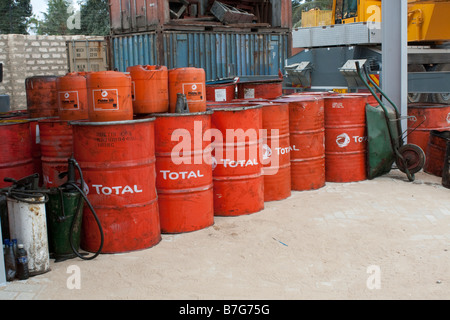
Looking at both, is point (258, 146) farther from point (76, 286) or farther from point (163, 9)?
point (163, 9)

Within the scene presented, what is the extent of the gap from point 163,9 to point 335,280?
8.84 metres

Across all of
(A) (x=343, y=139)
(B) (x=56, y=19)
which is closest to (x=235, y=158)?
(A) (x=343, y=139)

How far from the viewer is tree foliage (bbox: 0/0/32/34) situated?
88.7 feet

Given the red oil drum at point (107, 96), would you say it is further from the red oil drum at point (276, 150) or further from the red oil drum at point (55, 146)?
the red oil drum at point (276, 150)

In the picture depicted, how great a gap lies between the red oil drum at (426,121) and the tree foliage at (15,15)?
76.5 ft

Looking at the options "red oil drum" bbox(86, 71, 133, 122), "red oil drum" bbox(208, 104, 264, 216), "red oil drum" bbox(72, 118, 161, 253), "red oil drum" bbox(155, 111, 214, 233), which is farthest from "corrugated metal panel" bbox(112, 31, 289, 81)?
"red oil drum" bbox(72, 118, 161, 253)

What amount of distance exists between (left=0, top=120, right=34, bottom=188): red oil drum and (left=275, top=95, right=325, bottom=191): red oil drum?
3351 mm

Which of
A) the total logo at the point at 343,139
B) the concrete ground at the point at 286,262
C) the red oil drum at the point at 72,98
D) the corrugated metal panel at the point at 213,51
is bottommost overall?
the concrete ground at the point at 286,262

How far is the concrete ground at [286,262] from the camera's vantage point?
13.0 ft

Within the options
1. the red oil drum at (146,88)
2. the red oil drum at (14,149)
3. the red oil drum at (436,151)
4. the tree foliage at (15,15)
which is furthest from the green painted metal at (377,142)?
the tree foliage at (15,15)

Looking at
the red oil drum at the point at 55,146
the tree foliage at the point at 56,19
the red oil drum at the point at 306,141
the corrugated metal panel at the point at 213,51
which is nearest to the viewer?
the red oil drum at the point at 55,146

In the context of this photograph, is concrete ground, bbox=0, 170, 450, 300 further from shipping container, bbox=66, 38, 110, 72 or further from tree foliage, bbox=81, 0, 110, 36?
tree foliage, bbox=81, 0, 110, 36

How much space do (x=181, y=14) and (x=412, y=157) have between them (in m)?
7.07

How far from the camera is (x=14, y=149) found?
18.3ft
